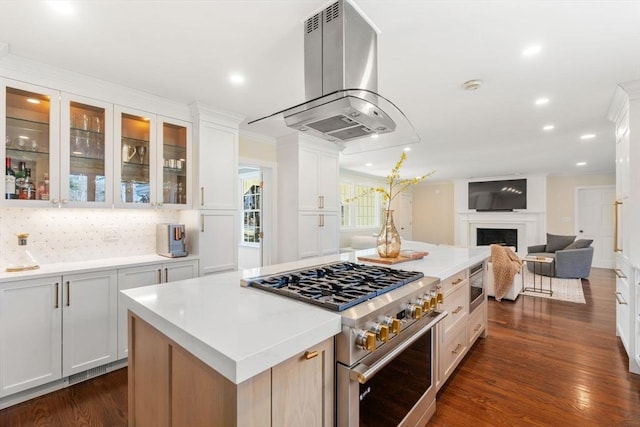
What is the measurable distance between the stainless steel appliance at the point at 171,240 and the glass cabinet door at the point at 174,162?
250mm

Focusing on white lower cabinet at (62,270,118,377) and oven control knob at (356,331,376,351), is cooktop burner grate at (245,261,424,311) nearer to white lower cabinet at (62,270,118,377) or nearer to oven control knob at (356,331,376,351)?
oven control knob at (356,331,376,351)

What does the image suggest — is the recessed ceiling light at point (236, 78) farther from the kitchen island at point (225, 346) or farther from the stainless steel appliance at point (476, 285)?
the stainless steel appliance at point (476, 285)

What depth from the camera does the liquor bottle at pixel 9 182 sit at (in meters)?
2.10

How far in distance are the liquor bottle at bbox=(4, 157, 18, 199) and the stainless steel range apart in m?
1.96

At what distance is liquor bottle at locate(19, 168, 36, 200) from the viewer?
2.17m

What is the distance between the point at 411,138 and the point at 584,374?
7.83 feet

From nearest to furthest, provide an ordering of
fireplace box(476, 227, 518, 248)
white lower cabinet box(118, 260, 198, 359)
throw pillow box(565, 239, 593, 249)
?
white lower cabinet box(118, 260, 198, 359)
throw pillow box(565, 239, 593, 249)
fireplace box(476, 227, 518, 248)

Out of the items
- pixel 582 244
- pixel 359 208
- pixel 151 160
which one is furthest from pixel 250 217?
pixel 582 244

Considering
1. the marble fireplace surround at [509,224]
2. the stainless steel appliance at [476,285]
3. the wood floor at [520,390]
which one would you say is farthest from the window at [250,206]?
the marble fireplace surround at [509,224]

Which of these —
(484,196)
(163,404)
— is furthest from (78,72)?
(484,196)

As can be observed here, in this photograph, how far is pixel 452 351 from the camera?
7.30ft

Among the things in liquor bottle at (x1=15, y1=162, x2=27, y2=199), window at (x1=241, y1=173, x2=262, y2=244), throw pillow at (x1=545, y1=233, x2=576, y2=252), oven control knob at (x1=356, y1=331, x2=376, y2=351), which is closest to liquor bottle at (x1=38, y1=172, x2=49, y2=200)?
liquor bottle at (x1=15, y1=162, x2=27, y2=199)

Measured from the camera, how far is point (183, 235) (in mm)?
2969

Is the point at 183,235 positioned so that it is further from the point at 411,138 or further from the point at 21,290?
the point at 411,138
